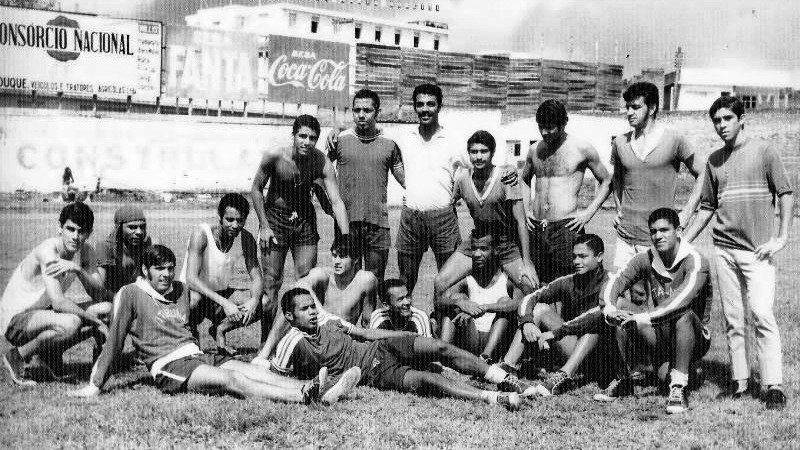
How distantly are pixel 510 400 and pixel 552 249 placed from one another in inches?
72.1

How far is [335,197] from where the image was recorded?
733 centimetres

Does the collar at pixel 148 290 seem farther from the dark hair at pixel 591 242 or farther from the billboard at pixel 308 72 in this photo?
the billboard at pixel 308 72

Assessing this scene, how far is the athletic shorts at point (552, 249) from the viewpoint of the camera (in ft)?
23.4

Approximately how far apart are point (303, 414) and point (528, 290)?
237cm

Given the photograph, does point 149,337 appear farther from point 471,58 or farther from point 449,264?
point 471,58

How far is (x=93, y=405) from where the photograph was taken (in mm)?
5773

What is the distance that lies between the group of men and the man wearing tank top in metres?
0.02

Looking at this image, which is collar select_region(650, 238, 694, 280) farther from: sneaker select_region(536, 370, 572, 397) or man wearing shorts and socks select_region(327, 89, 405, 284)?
man wearing shorts and socks select_region(327, 89, 405, 284)

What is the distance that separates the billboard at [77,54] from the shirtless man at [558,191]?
87.3 ft

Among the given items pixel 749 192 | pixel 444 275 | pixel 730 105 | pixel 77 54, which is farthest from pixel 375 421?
pixel 77 54

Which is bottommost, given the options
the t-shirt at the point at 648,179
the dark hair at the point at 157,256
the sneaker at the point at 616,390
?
the sneaker at the point at 616,390

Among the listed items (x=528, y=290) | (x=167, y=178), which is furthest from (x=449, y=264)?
(x=167, y=178)

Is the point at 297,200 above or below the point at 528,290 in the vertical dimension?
above

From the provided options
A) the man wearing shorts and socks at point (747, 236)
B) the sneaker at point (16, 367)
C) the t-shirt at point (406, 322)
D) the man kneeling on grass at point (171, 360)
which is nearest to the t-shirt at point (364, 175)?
the t-shirt at point (406, 322)
